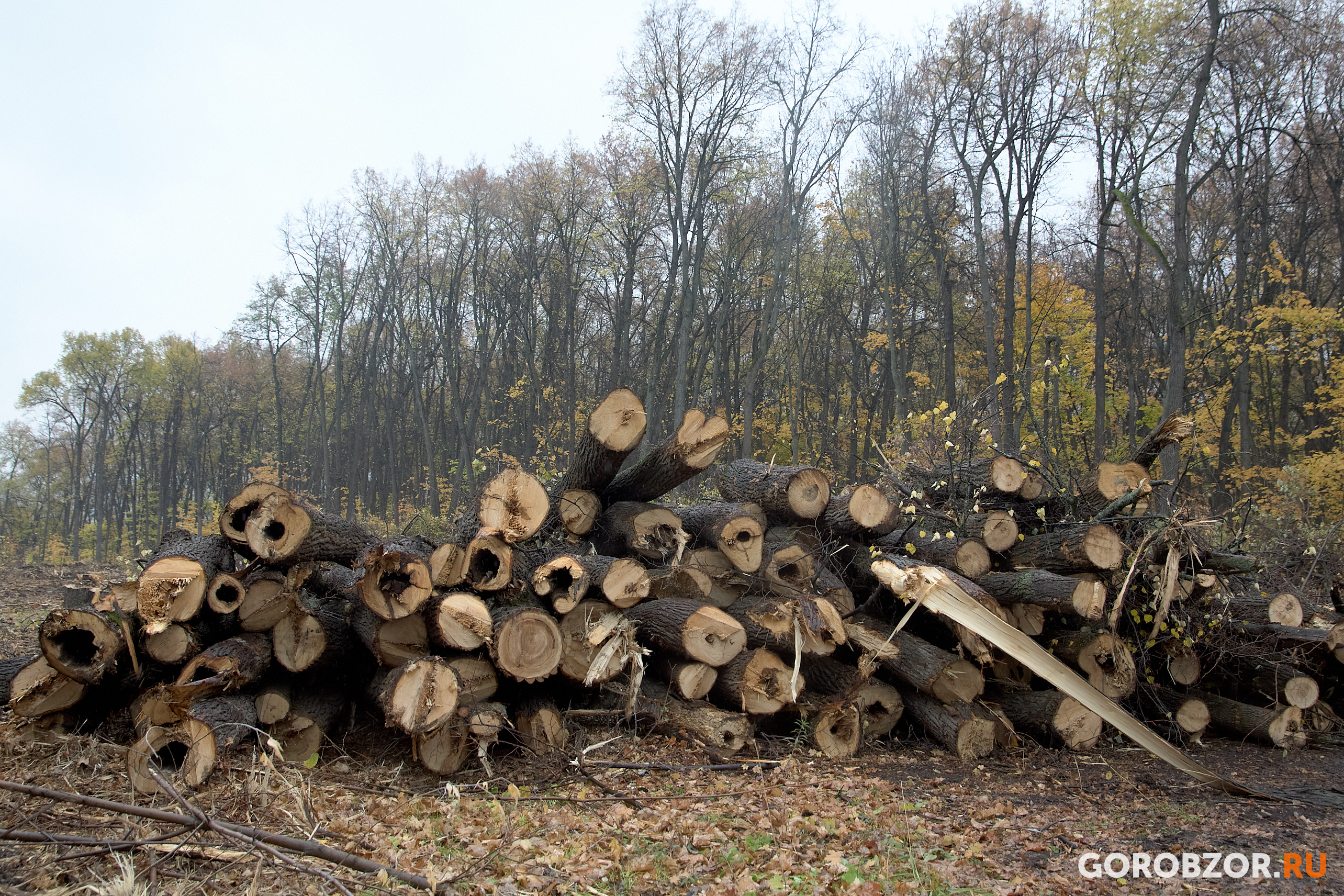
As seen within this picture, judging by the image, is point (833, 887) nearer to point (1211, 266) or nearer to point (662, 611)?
point (662, 611)

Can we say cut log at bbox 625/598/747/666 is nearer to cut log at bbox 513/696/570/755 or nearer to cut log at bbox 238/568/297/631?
cut log at bbox 513/696/570/755

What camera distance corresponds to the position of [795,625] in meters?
5.68

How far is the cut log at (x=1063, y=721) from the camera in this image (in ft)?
18.7

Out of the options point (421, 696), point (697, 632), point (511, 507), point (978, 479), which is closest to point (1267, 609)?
point (978, 479)

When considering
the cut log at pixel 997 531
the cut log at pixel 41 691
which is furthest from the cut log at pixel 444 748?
the cut log at pixel 997 531

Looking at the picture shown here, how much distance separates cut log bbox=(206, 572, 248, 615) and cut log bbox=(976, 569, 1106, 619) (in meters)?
5.78

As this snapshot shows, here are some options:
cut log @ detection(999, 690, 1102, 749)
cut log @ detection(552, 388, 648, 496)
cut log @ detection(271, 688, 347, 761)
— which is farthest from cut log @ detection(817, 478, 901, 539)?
cut log @ detection(271, 688, 347, 761)

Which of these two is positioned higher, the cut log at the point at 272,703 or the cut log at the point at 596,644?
the cut log at the point at 596,644

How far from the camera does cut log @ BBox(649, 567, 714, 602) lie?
619cm

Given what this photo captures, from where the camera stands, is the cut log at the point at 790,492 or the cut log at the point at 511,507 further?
the cut log at the point at 790,492

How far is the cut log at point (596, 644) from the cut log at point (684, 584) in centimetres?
54

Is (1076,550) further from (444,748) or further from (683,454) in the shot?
(444,748)

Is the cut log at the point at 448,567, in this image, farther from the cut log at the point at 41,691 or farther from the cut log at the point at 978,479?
the cut log at the point at 978,479

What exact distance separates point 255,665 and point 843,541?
4.88 meters
